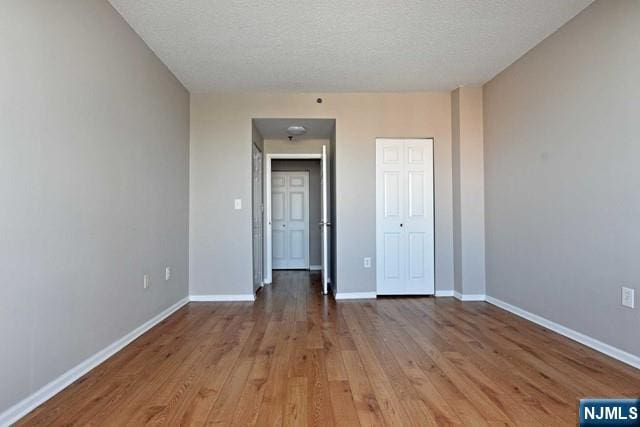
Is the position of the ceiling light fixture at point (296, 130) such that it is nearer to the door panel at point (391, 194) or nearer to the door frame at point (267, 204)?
the door frame at point (267, 204)

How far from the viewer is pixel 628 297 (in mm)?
2277

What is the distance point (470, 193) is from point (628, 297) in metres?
1.99

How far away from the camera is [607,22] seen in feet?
7.93

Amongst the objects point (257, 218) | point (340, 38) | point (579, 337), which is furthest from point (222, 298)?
point (579, 337)

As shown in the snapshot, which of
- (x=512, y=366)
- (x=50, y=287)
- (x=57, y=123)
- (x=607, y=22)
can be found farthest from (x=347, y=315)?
(x=607, y=22)

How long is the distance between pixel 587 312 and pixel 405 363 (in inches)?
57.5

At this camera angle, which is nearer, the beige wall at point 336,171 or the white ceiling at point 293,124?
the beige wall at point 336,171

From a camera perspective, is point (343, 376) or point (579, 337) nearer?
point (343, 376)

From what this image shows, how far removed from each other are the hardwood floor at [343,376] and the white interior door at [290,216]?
3.71 metres

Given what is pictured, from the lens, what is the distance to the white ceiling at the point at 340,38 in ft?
8.39

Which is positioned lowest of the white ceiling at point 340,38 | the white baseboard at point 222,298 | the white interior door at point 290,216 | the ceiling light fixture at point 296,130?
the white baseboard at point 222,298

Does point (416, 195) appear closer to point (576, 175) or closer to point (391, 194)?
point (391, 194)

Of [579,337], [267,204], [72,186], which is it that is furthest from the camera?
[267,204]

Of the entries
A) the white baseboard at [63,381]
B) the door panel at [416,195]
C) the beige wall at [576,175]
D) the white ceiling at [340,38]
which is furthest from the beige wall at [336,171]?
the white baseboard at [63,381]
